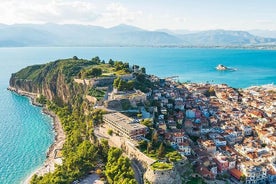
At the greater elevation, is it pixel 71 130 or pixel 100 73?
pixel 100 73

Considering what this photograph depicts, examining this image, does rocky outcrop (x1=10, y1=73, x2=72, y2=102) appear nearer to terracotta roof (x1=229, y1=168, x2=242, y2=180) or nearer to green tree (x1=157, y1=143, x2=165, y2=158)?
green tree (x1=157, y1=143, x2=165, y2=158)

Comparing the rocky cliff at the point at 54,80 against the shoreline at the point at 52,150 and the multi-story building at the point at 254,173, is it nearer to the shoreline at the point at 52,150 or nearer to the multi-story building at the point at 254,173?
the shoreline at the point at 52,150

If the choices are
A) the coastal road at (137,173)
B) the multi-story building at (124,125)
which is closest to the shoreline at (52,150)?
the multi-story building at (124,125)

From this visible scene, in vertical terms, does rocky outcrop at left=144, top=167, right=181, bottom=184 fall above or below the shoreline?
above

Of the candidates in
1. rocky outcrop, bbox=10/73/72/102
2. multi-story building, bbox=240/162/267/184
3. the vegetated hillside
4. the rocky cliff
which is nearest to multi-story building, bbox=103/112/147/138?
the vegetated hillside

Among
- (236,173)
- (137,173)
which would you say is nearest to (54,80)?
(137,173)

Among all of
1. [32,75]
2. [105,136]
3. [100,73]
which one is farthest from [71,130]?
[32,75]

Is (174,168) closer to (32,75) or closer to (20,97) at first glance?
(20,97)

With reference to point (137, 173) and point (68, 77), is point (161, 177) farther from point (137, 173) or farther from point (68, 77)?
point (68, 77)
